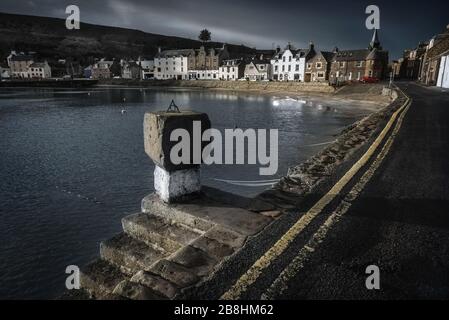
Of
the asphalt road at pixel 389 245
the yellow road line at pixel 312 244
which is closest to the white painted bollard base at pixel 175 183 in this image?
the yellow road line at pixel 312 244

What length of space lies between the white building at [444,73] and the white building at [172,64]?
86886mm

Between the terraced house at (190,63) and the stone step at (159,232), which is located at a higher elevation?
the terraced house at (190,63)

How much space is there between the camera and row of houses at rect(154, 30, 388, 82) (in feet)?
259

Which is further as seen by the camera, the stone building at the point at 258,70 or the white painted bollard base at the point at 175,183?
the stone building at the point at 258,70

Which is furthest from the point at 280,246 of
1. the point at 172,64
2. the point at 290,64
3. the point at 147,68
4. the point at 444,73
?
the point at 147,68

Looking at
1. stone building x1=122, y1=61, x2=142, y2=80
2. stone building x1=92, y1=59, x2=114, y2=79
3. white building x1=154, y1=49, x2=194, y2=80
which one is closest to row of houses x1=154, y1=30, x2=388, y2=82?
white building x1=154, y1=49, x2=194, y2=80

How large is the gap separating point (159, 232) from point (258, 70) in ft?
323

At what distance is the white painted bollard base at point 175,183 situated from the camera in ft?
16.1

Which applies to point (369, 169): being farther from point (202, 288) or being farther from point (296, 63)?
point (296, 63)

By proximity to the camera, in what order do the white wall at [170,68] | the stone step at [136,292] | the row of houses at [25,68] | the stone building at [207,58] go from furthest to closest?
the row of houses at [25,68]
the white wall at [170,68]
the stone building at [207,58]
the stone step at [136,292]

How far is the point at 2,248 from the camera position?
9031 mm

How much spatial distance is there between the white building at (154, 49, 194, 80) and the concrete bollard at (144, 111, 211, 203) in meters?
118

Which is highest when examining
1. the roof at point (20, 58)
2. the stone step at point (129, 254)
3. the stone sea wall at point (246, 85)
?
the roof at point (20, 58)

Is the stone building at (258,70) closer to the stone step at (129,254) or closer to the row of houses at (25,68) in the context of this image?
the stone step at (129,254)
